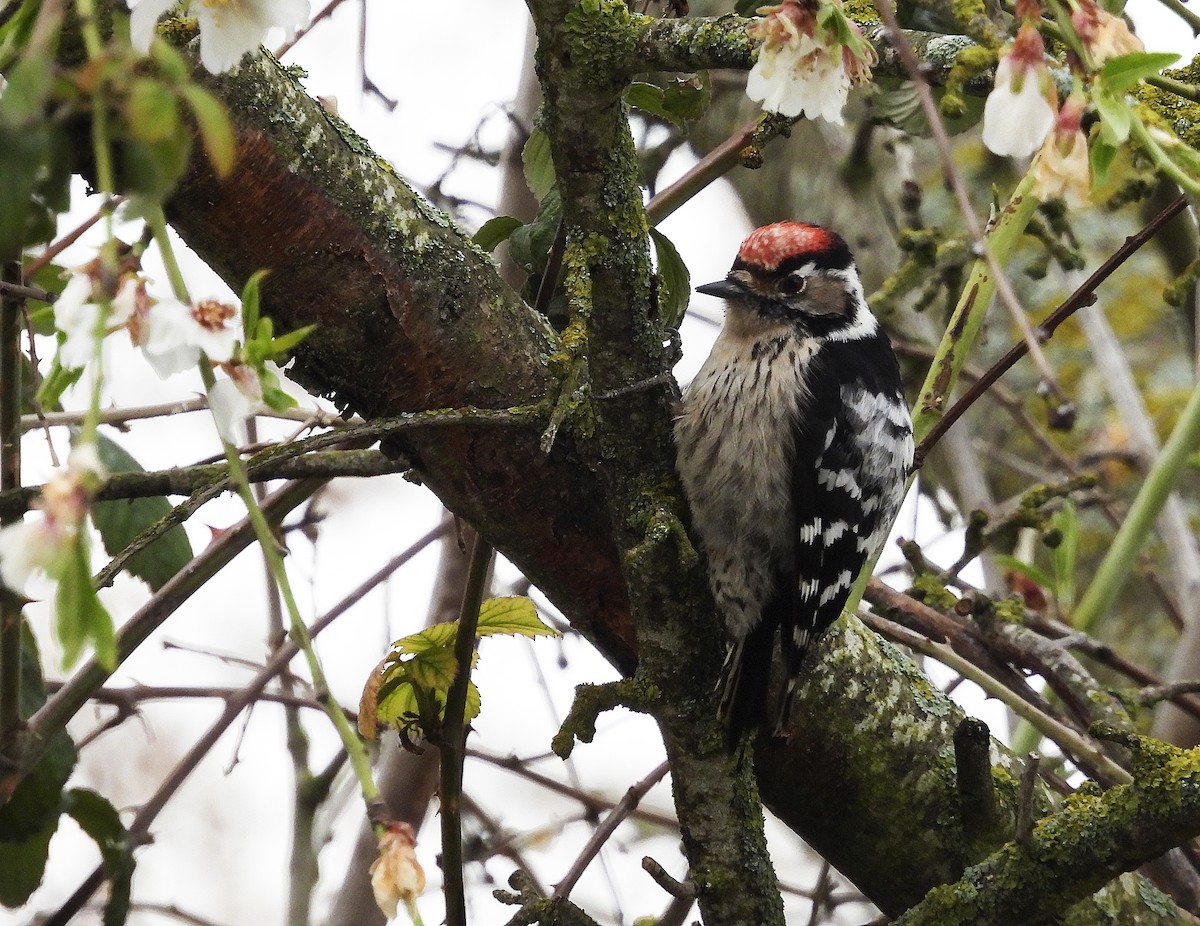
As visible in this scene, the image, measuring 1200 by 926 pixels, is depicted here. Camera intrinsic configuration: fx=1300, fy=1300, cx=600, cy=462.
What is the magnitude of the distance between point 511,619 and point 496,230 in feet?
2.21

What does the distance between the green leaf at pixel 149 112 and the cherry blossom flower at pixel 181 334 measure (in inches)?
10.5

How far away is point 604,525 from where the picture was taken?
83.4 inches

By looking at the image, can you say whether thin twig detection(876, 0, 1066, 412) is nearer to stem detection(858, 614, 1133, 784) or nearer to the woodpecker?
the woodpecker

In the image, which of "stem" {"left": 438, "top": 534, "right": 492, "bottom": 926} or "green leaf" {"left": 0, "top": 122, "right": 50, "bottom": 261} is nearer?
"green leaf" {"left": 0, "top": 122, "right": 50, "bottom": 261}

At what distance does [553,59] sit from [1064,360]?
12.0 feet

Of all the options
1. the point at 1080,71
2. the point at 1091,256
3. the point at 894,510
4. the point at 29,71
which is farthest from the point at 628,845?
the point at 29,71

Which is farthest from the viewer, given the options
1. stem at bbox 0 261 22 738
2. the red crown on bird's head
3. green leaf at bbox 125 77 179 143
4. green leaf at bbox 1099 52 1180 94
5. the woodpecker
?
the red crown on bird's head

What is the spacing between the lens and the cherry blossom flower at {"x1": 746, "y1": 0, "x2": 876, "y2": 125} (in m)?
1.20

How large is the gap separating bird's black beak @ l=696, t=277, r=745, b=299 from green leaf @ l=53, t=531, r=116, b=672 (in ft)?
7.54

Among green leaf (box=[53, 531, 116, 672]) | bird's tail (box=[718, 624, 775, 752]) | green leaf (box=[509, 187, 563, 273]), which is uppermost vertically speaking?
green leaf (box=[509, 187, 563, 273])

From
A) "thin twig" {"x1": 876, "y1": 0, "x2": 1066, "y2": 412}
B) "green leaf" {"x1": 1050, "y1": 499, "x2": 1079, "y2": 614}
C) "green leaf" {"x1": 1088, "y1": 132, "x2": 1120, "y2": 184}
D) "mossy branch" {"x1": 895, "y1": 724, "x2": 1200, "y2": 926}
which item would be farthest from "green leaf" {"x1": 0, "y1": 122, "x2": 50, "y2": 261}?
"green leaf" {"x1": 1050, "y1": 499, "x2": 1079, "y2": 614}

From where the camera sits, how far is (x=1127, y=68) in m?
1.00

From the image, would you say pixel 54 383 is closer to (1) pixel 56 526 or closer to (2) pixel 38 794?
(1) pixel 56 526

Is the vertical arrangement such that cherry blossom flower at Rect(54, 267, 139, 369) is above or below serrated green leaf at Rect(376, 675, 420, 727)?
below
